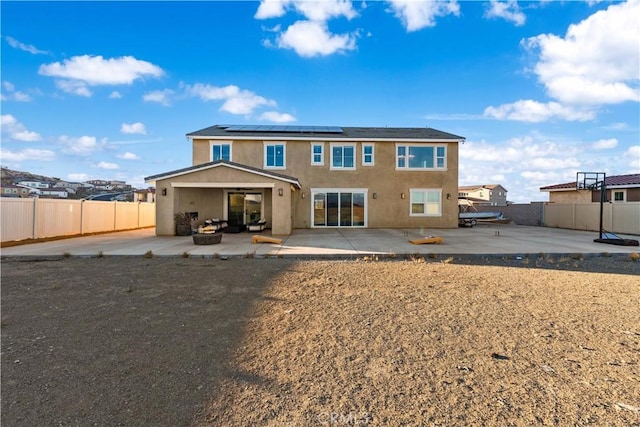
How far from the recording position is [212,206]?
64.0 ft

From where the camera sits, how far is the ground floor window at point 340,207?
19844 mm

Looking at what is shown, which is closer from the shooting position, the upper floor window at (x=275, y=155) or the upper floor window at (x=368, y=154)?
the upper floor window at (x=275, y=155)

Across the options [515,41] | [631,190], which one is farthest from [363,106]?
[631,190]

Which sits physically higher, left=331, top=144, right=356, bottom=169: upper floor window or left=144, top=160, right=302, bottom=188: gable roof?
left=331, top=144, right=356, bottom=169: upper floor window

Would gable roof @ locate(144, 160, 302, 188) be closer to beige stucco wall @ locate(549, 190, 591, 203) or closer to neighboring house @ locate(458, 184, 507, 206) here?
beige stucco wall @ locate(549, 190, 591, 203)

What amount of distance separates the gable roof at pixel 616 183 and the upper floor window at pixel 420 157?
42.0 feet

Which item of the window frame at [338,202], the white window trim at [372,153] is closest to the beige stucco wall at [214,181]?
the window frame at [338,202]

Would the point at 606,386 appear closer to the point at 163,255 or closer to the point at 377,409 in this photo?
the point at 377,409

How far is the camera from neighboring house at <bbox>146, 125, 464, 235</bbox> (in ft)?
65.0

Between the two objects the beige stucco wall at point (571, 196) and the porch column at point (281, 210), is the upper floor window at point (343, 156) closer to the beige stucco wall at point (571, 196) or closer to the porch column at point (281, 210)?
the porch column at point (281, 210)

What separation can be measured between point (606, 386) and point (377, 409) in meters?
2.14

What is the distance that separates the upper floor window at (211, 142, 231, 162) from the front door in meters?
2.27

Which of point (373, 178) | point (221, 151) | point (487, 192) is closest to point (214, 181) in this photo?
point (221, 151)
